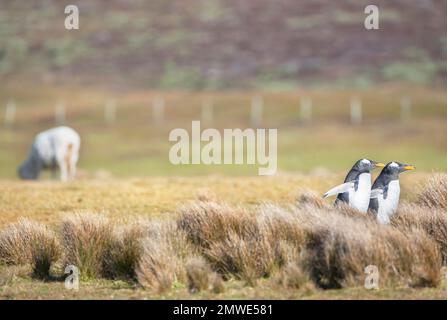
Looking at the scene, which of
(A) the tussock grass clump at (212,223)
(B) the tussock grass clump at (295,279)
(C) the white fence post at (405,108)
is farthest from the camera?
(C) the white fence post at (405,108)

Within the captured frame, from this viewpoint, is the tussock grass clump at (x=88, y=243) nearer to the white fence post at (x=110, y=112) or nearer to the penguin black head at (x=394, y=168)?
the penguin black head at (x=394, y=168)

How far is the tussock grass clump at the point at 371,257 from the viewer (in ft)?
34.2

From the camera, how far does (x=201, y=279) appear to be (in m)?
10.5

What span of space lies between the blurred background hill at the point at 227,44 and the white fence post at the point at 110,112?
12.9 metres

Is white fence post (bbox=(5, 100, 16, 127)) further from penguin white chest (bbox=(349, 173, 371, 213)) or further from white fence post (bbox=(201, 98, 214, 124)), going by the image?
penguin white chest (bbox=(349, 173, 371, 213))

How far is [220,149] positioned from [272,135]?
22.1 ft

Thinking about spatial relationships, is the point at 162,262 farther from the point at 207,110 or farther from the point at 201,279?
the point at 207,110

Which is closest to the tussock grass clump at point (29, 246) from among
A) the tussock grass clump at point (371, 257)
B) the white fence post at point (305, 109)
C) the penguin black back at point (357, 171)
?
the tussock grass clump at point (371, 257)

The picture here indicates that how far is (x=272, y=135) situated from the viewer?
4934 cm

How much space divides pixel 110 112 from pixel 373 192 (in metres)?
48.9

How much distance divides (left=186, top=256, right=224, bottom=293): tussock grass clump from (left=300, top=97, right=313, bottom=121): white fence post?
150 ft

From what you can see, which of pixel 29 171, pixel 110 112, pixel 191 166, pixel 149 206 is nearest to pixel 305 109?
pixel 110 112

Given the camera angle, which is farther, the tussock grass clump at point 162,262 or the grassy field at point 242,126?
the grassy field at point 242,126

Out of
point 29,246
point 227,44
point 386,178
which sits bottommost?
point 29,246
